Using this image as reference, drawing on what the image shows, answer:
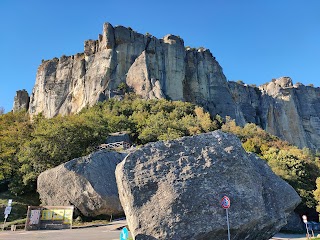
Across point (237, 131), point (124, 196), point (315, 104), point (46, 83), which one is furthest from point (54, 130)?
point (315, 104)

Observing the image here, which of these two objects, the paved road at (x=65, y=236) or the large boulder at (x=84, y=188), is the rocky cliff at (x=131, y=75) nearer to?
the large boulder at (x=84, y=188)

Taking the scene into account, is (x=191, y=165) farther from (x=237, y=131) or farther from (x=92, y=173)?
(x=237, y=131)

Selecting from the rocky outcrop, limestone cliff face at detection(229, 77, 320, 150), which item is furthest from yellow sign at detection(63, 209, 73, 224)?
limestone cliff face at detection(229, 77, 320, 150)

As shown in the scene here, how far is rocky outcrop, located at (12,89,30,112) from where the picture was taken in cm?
7156

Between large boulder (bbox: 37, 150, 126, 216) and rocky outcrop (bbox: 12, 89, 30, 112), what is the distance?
185 feet

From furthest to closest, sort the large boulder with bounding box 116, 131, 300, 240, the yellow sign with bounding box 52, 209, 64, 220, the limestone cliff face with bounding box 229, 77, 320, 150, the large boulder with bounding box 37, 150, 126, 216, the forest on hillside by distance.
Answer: the limestone cliff face with bounding box 229, 77, 320, 150 < the forest on hillside < the large boulder with bounding box 37, 150, 126, 216 < the yellow sign with bounding box 52, 209, 64, 220 < the large boulder with bounding box 116, 131, 300, 240

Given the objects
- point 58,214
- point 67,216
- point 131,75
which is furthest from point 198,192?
point 131,75

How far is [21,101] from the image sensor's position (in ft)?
237

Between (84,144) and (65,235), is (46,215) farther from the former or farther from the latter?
(84,144)

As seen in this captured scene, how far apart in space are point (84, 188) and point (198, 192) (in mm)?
14166

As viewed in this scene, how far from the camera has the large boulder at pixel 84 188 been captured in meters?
19.7

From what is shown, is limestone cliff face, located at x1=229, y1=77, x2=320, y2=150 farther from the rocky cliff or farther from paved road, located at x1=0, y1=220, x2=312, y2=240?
paved road, located at x1=0, y1=220, x2=312, y2=240

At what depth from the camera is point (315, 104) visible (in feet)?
285

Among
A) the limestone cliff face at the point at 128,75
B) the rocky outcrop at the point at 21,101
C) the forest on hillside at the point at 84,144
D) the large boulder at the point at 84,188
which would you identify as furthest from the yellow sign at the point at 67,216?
the rocky outcrop at the point at 21,101
